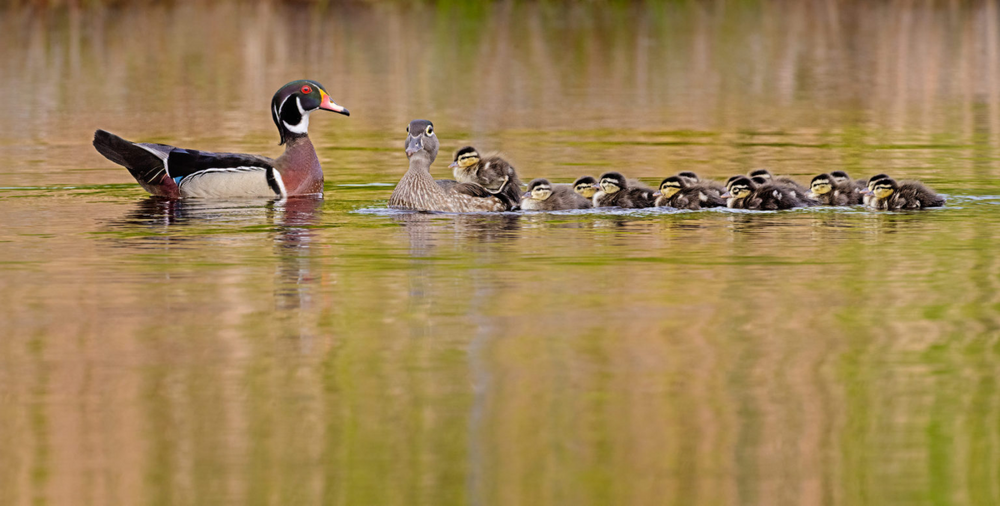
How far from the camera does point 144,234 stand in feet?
38.0

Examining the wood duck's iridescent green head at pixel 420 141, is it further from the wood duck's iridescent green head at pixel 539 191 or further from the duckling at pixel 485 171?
the wood duck's iridescent green head at pixel 539 191

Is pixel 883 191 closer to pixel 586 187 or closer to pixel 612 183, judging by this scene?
pixel 612 183

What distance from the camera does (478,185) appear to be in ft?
42.9

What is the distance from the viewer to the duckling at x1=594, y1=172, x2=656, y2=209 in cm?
1275

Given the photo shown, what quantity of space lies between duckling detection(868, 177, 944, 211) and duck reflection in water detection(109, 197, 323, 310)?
433 centimetres

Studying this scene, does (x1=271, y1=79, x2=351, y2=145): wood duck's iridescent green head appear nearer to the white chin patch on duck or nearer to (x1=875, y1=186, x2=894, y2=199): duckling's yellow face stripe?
the white chin patch on duck

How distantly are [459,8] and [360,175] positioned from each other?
3067cm

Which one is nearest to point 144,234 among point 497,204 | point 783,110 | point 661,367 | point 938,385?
point 497,204

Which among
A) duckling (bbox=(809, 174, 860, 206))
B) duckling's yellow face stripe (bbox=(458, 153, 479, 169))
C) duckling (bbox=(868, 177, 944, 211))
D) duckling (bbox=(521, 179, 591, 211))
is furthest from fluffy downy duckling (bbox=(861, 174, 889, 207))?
duckling's yellow face stripe (bbox=(458, 153, 479, 169))

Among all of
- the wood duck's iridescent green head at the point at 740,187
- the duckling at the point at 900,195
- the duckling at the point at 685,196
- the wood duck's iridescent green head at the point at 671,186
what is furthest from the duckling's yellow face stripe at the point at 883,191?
the wood duck's iridescent green head at the point at 671,186

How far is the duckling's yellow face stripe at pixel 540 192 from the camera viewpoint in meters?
12.6

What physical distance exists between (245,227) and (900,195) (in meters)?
5.00

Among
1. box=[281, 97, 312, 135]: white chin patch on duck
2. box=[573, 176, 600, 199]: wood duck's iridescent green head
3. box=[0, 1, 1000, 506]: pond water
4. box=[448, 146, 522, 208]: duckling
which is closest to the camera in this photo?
box=[0, 1, 1000, 506]: pond water

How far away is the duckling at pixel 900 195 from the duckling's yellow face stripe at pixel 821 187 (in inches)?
13.8
